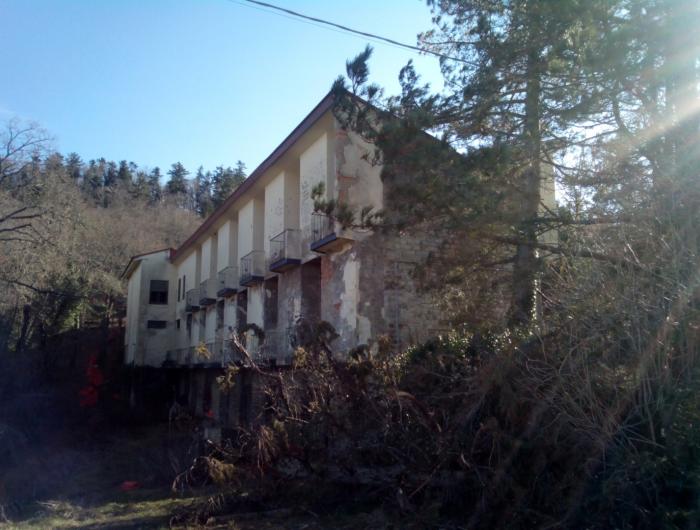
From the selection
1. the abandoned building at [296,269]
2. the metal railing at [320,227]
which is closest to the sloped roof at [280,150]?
the abandoned building at [296,269]

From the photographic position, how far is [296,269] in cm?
2081

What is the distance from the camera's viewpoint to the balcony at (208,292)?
3048 cm

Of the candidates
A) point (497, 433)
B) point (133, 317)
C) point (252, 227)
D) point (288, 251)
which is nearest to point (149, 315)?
point (133, 317)

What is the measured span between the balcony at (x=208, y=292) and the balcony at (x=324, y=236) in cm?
1246

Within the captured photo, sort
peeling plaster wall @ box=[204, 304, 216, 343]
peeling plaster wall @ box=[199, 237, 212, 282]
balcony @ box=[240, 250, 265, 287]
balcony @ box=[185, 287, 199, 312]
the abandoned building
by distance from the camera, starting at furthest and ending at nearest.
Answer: balcony @ box=[185, 287, 199, 312]
peeling plaster wall @ box=[199, 237, 212, 282]
peeling plaster wall @ box=[204, 304, 216, 343]
balcony @ box=[240, 250, 265, 287]
the abandoned building

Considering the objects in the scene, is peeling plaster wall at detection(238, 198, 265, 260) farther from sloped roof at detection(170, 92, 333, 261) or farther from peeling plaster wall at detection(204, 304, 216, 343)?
peeling plaster wall at detection(204, 304, 216, 343)

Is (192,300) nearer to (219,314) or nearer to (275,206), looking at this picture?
(219,314)

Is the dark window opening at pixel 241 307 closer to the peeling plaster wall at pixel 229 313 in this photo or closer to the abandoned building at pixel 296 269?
the abandoned building at pixel 296 269

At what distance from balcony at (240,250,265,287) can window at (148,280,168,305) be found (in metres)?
17.1

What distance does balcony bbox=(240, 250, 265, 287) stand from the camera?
76.8 feet

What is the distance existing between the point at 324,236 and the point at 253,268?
6233 mm

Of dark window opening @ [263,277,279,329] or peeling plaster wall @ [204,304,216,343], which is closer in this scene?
dark window opening @ [263,277,279,329]

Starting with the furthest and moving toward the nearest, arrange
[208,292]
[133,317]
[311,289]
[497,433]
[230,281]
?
[133,317], [208,292], [230,281], [311,289], [497,433]

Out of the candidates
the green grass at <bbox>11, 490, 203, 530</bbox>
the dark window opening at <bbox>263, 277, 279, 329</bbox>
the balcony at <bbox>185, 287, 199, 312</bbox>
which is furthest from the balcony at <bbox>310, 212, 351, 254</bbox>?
the balcony at <bbox>185, 287, 199, 312</bbox>
